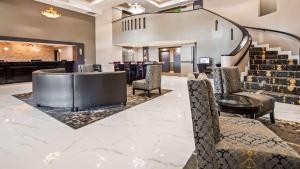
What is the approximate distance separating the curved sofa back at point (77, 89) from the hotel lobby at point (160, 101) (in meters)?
0.02

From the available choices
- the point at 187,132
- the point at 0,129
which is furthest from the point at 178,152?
the point at 0,129

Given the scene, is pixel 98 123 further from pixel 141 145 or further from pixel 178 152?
pixel 178 152

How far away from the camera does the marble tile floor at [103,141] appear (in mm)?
2031

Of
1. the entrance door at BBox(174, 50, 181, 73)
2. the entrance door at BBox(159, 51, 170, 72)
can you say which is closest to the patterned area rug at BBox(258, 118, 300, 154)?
the entrance door at BBox(174, 50, 181, 73)

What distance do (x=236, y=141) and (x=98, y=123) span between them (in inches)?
93.7

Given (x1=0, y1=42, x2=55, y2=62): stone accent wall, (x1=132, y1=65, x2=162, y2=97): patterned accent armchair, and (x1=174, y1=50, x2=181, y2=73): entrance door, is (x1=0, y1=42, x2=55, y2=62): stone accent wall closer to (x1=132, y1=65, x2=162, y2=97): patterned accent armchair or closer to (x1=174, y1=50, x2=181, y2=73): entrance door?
(x1=132, y1=65, x2=162, y2=97): patterned accent armchair

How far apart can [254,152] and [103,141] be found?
1819 mm

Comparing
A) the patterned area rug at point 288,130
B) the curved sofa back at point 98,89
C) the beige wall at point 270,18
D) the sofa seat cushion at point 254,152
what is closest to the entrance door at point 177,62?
the beige wall at point 270,18

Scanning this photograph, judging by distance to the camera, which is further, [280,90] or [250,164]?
[280,90]

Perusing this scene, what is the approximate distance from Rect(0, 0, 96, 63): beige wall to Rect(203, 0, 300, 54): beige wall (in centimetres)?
809

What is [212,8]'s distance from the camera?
33.5 feet

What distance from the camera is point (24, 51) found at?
10680 millimetres

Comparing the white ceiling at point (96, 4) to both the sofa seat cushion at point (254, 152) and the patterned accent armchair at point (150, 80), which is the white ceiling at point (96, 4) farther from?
the sofa seat cushion at point (254, 152)

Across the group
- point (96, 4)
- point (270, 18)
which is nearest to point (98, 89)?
point (270, 18)
